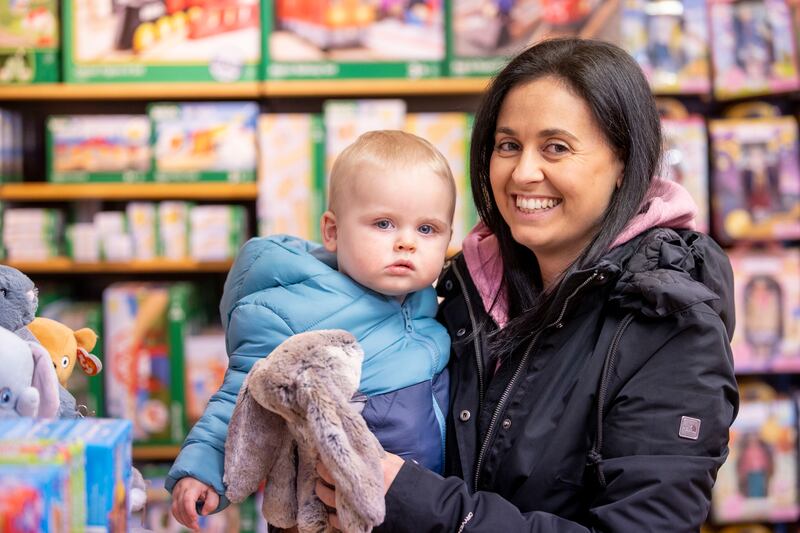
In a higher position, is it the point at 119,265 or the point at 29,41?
the point at 29,41

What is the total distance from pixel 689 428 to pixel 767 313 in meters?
1.96

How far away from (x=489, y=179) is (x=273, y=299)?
52cm

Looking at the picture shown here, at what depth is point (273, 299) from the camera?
1505 mm

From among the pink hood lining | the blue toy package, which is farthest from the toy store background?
the blue toy package

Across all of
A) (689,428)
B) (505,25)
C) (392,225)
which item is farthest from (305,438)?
(505,25)

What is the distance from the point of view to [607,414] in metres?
1.37

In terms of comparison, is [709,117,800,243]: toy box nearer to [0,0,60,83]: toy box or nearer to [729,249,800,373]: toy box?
[729,249,800,373]: toy box

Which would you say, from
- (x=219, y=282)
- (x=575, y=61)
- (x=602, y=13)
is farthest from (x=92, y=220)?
(x=575, y=61)

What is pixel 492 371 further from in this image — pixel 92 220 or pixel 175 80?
pixel 92 220

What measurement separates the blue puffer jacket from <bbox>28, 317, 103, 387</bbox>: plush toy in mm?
210

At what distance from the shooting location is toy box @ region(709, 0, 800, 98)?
3055 mm

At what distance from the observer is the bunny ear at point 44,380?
111cm

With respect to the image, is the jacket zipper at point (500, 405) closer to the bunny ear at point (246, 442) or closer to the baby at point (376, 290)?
the baby at point (376, 290)

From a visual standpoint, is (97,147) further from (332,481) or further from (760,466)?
(760,466)
